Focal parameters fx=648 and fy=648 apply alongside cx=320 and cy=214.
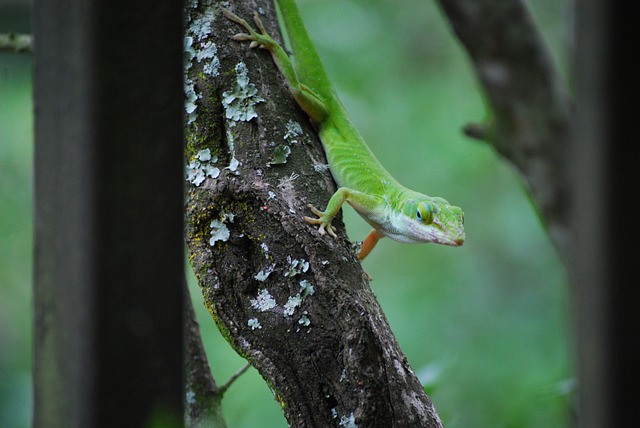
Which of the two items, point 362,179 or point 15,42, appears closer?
point 15,42

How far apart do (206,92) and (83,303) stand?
1.39 m

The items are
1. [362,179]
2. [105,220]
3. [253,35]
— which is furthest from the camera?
[362,179]

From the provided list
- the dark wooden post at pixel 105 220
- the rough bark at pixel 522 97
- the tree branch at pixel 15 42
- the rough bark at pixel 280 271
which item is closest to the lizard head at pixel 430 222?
the rough bark at pixel 522 97

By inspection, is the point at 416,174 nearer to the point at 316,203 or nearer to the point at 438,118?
the point at 438,118

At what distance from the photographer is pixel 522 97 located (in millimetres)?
3865

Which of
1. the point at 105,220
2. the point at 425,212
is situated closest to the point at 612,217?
the point at 105,220

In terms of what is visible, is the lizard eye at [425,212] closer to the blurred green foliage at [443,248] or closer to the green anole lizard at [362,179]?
the green anole lizard at [362,179]

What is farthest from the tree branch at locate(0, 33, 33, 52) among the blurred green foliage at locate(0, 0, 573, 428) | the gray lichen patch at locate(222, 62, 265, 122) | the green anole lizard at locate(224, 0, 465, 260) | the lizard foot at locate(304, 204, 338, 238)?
the blurred green foliage at locate(0, 0, 573, 428)

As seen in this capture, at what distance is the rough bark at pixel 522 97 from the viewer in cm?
376

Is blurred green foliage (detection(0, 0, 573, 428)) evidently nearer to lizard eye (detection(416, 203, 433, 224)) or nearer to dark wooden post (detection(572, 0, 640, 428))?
lizard eye (detection(416, 203, 433, 224))

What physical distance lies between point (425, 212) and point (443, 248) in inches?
199

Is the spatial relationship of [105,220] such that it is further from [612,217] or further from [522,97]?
[522,97]

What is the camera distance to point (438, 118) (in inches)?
304

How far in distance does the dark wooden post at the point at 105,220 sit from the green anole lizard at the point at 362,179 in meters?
2.02
